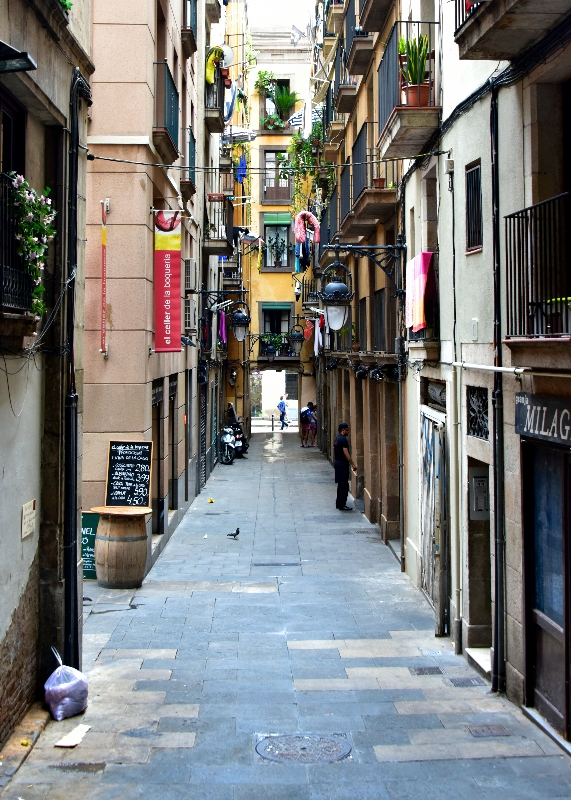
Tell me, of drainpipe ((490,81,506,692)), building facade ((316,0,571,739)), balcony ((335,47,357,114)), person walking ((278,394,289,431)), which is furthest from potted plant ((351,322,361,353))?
person walking ((278,394,289,431))

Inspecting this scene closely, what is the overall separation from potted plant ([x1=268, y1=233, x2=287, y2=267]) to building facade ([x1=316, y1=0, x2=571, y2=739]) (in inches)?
1240

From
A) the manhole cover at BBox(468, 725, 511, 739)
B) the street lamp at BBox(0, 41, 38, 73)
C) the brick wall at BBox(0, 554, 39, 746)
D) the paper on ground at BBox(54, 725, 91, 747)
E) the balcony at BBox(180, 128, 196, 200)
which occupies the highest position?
the balcony at BBox(180, 128, 196, 200)

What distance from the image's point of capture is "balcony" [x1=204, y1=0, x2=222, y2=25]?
2734cm

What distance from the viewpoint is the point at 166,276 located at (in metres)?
15.4

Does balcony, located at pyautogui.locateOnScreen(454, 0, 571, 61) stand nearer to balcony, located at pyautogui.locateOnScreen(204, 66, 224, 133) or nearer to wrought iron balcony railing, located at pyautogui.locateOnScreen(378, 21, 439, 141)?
wrought iron balcony railing, located at pyautogui.locateOnScreen(378, 21, 439, 141)

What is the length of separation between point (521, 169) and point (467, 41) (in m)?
1.27

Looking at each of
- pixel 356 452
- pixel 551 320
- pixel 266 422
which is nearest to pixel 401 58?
pixel 551 320

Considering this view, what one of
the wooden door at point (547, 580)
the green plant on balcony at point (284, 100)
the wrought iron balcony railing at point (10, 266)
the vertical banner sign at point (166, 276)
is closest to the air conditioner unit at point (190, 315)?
the vertical banner sign at point (166, 276)

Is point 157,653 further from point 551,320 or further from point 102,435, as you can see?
point 551,320

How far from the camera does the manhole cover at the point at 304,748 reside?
7.63 meters

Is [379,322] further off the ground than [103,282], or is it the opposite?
[103,282]

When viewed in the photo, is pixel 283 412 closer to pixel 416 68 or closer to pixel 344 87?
pixel 344 87

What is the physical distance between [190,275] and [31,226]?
15.6m

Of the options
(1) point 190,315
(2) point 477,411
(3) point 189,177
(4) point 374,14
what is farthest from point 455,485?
(3) point 189,177
